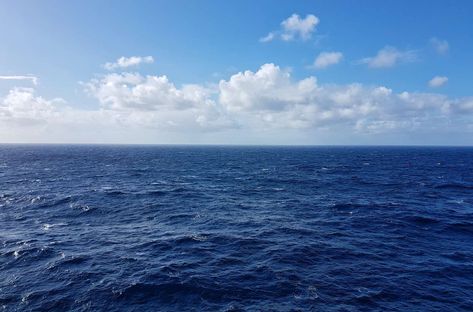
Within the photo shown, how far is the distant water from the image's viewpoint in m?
30.1

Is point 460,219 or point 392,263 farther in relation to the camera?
point 460,219

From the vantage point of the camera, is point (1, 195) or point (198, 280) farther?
point (1, 195)

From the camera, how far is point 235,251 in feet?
139

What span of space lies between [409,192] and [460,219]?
2687 centimetres

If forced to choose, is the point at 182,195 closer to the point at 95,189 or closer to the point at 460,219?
the point at 95,189

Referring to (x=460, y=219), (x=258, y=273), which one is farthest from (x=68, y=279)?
(x=460, y=219)

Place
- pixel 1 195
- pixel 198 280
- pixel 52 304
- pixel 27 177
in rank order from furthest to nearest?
pixel 27 177 < pixel 1 195 < pixel 198 280 < pixel 52 304

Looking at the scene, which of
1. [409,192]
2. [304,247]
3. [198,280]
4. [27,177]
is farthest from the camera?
[27,177]

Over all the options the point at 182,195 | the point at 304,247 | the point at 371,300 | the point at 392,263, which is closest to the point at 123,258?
the point at 304,247

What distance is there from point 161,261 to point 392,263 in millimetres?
29003

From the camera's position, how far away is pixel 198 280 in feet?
110

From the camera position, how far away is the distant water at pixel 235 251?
1185 inches

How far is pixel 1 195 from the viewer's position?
252 feet

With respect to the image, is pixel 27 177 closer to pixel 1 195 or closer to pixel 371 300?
pixel 1 195
